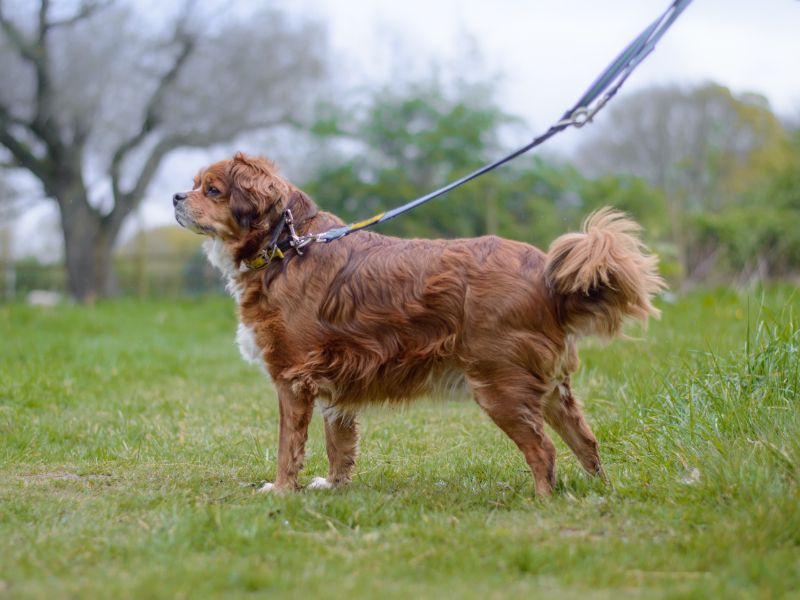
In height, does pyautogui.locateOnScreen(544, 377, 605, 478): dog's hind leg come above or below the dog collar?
below

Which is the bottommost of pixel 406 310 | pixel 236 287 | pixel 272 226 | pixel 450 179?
pixel 406 310

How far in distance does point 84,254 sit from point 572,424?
1833 centimetres

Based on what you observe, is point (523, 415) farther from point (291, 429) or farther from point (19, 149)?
point (19, 149)

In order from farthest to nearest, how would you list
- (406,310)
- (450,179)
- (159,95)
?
(159,95)
(450,179)
(406,310)

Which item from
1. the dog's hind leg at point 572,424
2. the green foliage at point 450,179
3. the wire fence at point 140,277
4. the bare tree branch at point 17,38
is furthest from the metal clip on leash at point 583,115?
the bare tree branch at point 17,38

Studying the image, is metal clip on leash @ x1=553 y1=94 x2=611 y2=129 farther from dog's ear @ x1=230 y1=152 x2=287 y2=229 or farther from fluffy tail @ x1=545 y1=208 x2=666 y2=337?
dog's ear @ x1=230 y1=152 x2=287 y2=229

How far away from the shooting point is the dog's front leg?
180 inches

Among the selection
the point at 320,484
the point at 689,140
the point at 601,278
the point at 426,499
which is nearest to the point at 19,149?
the point at 320,484

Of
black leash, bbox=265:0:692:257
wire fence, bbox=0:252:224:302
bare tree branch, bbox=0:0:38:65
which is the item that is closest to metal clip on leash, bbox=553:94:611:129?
black leash, bbox=265:0:692:257

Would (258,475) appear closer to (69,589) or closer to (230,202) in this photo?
(230,202)

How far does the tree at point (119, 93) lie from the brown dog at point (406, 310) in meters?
16.2

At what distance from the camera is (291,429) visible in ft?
15.1

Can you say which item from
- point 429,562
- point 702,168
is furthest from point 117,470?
point 702,168

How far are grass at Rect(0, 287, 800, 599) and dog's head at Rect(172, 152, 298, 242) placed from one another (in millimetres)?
1290
